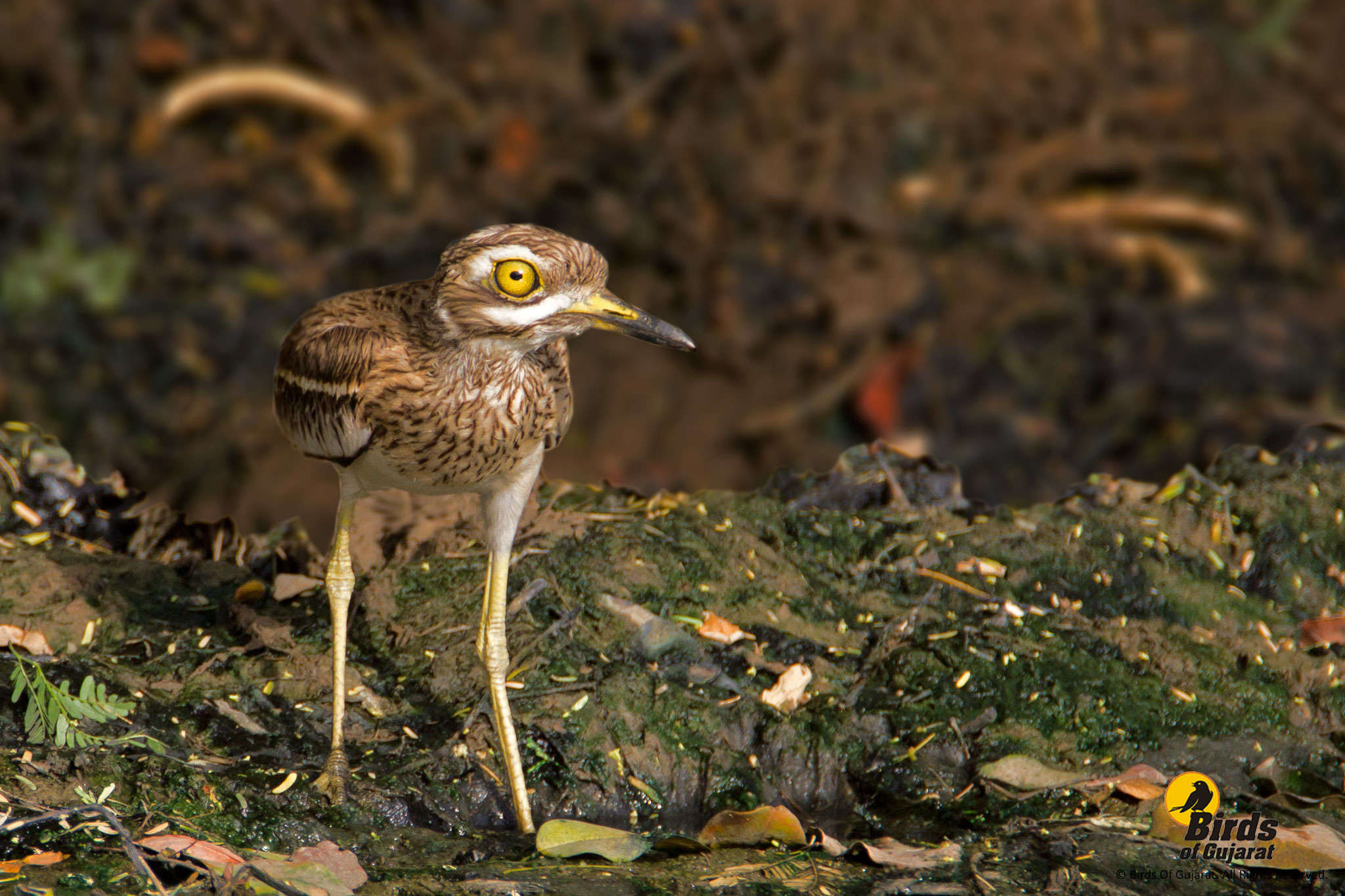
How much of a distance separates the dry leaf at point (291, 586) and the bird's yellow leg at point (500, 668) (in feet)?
2.07

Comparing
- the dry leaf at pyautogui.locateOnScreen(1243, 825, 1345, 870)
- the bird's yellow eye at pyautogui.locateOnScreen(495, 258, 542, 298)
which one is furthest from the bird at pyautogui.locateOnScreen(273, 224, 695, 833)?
the dry leaf at pyautogui.locateOnScreen(1243, 825, 1345, 870)

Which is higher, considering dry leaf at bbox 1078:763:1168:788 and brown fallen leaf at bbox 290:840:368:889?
dry leaf at bbox 1078:763:1168:788

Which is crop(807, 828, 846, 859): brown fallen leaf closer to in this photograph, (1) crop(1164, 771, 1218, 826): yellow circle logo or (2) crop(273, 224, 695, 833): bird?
(2) crop(273, 224, 695, 833): bird

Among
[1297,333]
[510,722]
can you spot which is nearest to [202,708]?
[510,722]

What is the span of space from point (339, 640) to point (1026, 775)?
1.75 m

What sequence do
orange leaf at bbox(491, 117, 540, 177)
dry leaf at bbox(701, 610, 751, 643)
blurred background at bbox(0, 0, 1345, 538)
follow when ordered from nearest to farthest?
dry leaf at bbox(701, 610, 751, 643)
blurred background at bbox(0, 0, 1345, 538)
orange leaf at bbox(491, 117, 540, 177)

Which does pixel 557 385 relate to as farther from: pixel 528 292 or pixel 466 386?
pixel 528 292

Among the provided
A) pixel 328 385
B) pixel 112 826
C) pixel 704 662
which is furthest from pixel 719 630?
A: pixel 112 826

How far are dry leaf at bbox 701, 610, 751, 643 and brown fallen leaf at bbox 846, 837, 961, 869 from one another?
30.2 inches

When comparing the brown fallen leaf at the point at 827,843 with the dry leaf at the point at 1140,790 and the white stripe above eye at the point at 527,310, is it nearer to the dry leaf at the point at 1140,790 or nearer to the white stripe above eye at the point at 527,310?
the dry leaf at the point at 1140,790

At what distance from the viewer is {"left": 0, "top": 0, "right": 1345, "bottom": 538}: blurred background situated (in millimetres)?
7691

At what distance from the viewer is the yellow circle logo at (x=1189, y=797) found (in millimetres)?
3021

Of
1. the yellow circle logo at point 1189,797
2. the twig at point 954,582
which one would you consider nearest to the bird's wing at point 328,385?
the twig at point 954,582

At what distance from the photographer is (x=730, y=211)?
8547 mm
